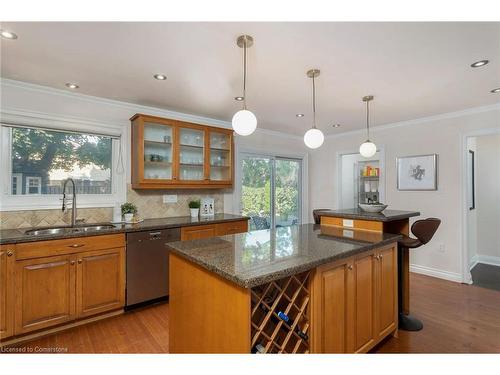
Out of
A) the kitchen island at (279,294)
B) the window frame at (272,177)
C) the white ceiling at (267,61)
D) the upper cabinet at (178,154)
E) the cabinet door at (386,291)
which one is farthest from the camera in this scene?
the window frame at (272,177)

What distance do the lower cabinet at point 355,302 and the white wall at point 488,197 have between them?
3.63 metres

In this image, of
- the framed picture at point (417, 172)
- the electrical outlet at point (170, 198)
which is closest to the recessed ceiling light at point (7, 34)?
the electrical outlet at point (170, 198)

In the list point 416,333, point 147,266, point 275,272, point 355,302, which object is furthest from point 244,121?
point 416,333

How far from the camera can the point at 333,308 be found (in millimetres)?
1534

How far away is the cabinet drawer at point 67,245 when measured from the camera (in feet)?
6.91

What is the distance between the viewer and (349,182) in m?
5.34

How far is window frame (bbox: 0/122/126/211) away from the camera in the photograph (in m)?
2.51

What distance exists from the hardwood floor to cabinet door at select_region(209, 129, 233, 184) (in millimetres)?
1872

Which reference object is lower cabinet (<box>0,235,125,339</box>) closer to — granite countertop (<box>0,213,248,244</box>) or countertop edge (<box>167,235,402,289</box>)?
granite countertop (<box>0,213,248,244</box>)

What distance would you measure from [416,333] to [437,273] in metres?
1.92

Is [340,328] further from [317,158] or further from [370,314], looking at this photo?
[317,158]

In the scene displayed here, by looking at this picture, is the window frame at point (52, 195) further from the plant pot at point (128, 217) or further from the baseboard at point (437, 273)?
the baseboard at point (437, 273)

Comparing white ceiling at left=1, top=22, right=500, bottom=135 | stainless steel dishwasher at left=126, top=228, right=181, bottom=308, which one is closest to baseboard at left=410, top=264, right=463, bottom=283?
white ceiling at left=1, top=22, right=500, bottom=135

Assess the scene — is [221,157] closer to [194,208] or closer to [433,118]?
[194,208]
